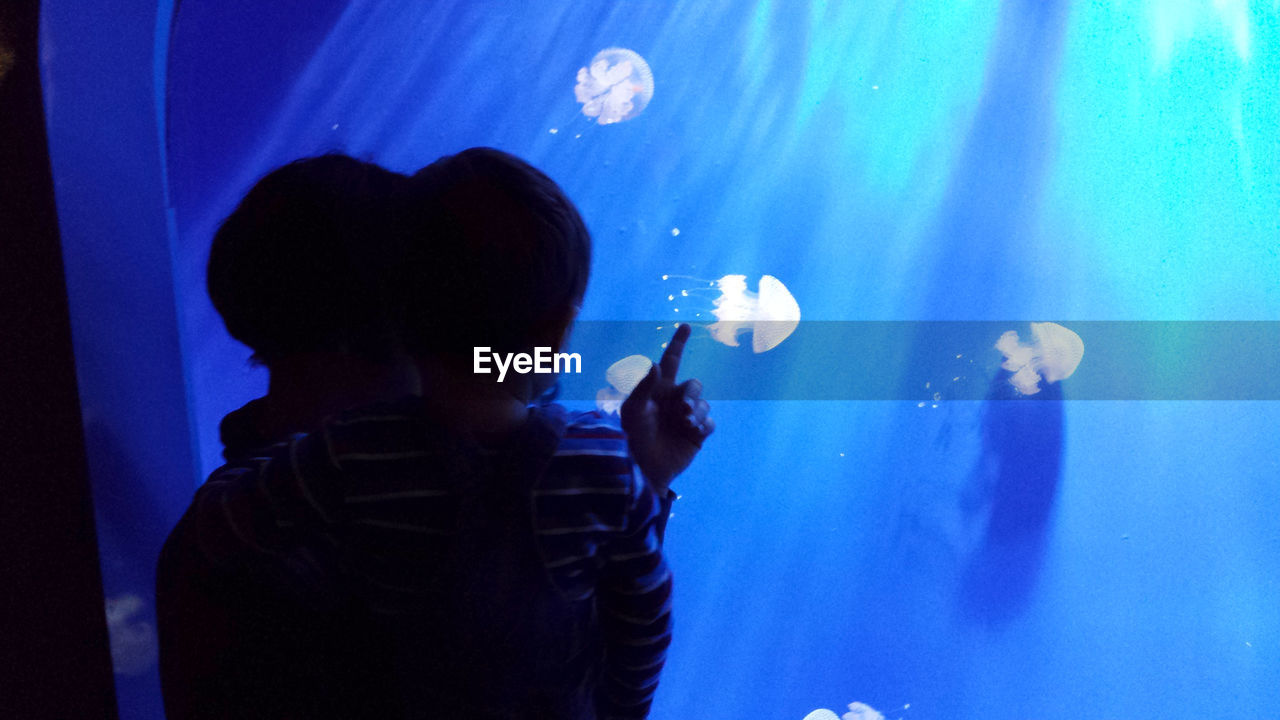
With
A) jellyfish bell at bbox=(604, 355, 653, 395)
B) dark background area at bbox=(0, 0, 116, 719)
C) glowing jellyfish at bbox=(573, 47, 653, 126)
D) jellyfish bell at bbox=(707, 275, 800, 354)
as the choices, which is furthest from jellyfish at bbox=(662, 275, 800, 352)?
dark background area at bbox=(0, 0, 116, 719)

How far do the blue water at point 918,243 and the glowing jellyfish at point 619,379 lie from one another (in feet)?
0.25

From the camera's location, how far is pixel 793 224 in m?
1.06

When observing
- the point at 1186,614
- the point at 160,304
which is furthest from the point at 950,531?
the point at 160,304

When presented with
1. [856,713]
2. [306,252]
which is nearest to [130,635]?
[306,252]

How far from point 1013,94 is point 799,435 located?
0.64 meters

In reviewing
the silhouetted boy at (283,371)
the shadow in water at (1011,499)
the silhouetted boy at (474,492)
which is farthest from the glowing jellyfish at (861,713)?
the silhouetted boy at (283,371)

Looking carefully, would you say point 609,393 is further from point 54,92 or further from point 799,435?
point 54,92

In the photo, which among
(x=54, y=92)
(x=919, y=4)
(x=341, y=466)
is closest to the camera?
(x=341, y=466)

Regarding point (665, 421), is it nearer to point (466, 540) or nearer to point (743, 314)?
point (466, 540)

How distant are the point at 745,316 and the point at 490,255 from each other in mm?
610

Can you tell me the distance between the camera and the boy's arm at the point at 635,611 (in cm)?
59

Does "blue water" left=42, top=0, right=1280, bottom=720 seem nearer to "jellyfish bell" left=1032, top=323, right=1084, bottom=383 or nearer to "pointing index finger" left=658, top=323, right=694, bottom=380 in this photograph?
"jellyfish bell" left=1032, top=323, right=1084, bottom=383

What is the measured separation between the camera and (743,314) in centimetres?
105

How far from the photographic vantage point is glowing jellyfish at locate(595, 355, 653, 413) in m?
1.06
